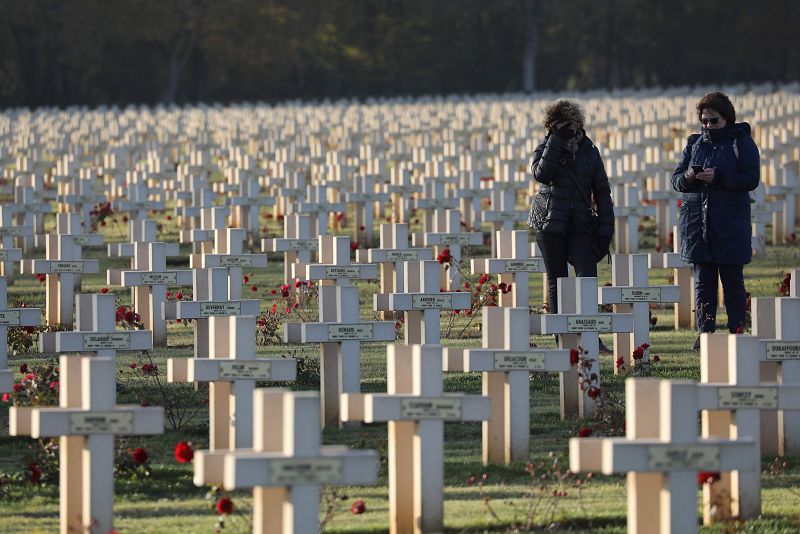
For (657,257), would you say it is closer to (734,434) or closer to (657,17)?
(734,434)

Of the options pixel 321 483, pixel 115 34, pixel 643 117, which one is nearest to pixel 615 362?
pixel 321 483

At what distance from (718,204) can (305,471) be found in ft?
21.5

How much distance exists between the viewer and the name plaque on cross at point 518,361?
9266 mm

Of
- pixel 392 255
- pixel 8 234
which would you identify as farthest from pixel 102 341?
pixel 8 234

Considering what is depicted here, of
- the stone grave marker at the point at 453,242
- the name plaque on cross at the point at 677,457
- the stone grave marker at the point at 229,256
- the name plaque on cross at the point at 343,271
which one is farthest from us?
the stone grave marker at the point at 453,242

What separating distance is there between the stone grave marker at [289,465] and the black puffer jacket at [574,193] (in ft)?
20.4

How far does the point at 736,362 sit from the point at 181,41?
7484 cm

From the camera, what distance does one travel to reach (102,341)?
10164mm

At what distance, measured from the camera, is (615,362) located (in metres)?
12.9

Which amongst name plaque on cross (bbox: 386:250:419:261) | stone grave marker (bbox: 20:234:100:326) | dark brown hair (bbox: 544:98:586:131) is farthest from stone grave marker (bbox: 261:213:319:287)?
dark brown hair (bbox: 544:98:586:131)

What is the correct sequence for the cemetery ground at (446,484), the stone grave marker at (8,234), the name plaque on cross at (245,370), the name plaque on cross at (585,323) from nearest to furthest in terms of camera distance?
the cemetery ground at (446,484) < the name plaque on cross at (245,370) < the name plaque on cross at (585,323) < the stone grave marker at (8,234)

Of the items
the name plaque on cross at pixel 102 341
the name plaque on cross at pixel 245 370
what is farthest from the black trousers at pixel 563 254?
the name plaque on cross at pixel 245 370

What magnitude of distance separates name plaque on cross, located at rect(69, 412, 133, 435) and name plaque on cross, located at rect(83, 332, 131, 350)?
2512 millimetres

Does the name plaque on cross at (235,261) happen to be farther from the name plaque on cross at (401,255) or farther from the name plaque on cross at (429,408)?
the name plaque on cross at (429,408)
